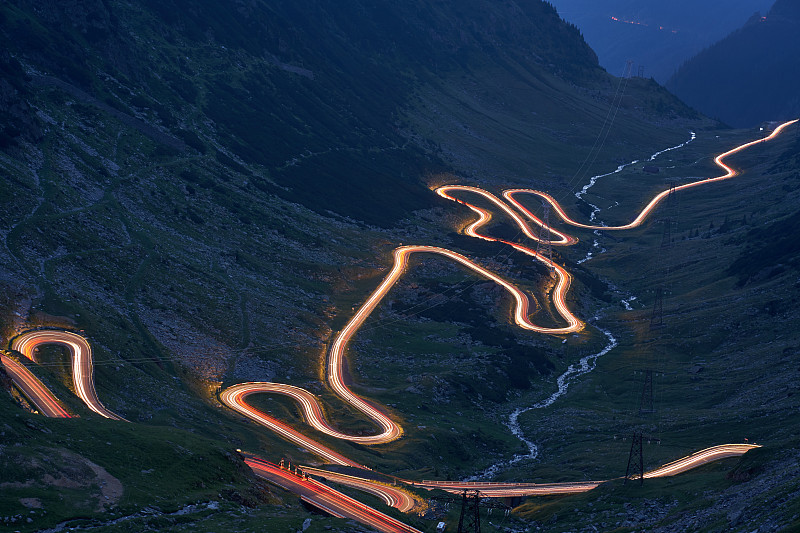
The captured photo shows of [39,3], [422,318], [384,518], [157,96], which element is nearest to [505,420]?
[422,318]

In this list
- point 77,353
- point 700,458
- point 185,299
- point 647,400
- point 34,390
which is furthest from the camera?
point 185,299

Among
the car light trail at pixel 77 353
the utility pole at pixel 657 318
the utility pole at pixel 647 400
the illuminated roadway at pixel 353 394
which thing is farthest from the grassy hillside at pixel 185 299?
the utility pole at pixel 647 400

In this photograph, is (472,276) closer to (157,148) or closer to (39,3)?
(157,148)

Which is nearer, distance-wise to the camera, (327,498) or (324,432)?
(327,498)

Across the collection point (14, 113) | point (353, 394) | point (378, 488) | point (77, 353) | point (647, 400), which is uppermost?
point (14, 113)

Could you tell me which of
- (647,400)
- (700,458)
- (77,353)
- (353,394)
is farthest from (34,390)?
(647,400)

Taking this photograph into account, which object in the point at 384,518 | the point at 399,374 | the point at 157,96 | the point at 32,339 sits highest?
the point at 157,96

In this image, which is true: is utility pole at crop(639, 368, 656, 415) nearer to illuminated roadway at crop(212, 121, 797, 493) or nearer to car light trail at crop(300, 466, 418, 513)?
illuminated roadway at crop(212, 121, 797, 493)

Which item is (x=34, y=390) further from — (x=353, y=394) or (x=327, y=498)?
(x=353, y=394)

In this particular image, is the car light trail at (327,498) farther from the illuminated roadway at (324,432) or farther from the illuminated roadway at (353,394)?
the illuminated roadway at (353,394)
